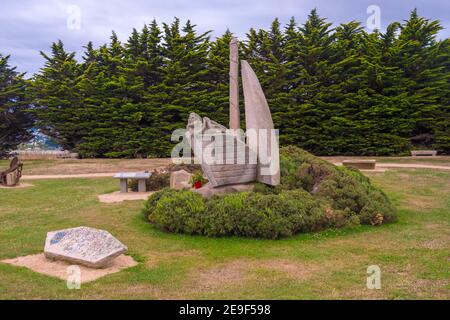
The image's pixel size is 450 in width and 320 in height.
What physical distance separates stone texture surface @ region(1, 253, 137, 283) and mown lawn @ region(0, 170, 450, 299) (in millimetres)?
177

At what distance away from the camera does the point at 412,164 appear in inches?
738

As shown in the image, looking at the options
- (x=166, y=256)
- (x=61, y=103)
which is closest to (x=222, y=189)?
(x=166, y=256)

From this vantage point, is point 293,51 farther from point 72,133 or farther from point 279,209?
point 279,209

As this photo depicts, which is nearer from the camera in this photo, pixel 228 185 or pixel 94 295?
pixel 94 295

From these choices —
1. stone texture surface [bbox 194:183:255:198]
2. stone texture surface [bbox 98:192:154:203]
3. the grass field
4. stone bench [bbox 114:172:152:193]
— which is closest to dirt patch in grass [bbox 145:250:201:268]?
stone texture surface [bbox 194:183:255:198]

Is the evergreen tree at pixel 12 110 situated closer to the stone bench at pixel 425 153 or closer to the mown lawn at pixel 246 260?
the mown lawn at pixel 246 260

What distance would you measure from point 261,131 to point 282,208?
5.79 ft

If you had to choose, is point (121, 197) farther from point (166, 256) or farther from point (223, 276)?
point (223, 276)

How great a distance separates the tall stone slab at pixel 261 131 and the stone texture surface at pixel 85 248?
12.0 ft

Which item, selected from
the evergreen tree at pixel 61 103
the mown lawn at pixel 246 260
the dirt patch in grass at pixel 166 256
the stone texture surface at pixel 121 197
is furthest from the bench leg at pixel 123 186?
the evergreen tree at pixel 61 103

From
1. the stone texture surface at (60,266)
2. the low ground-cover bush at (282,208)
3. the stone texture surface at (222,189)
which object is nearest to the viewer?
the stone texture surface at (60,266)

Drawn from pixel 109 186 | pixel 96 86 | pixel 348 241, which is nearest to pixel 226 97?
pixel 96 86

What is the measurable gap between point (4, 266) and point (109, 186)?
784cm

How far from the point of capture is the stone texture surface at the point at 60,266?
5.48 metres
